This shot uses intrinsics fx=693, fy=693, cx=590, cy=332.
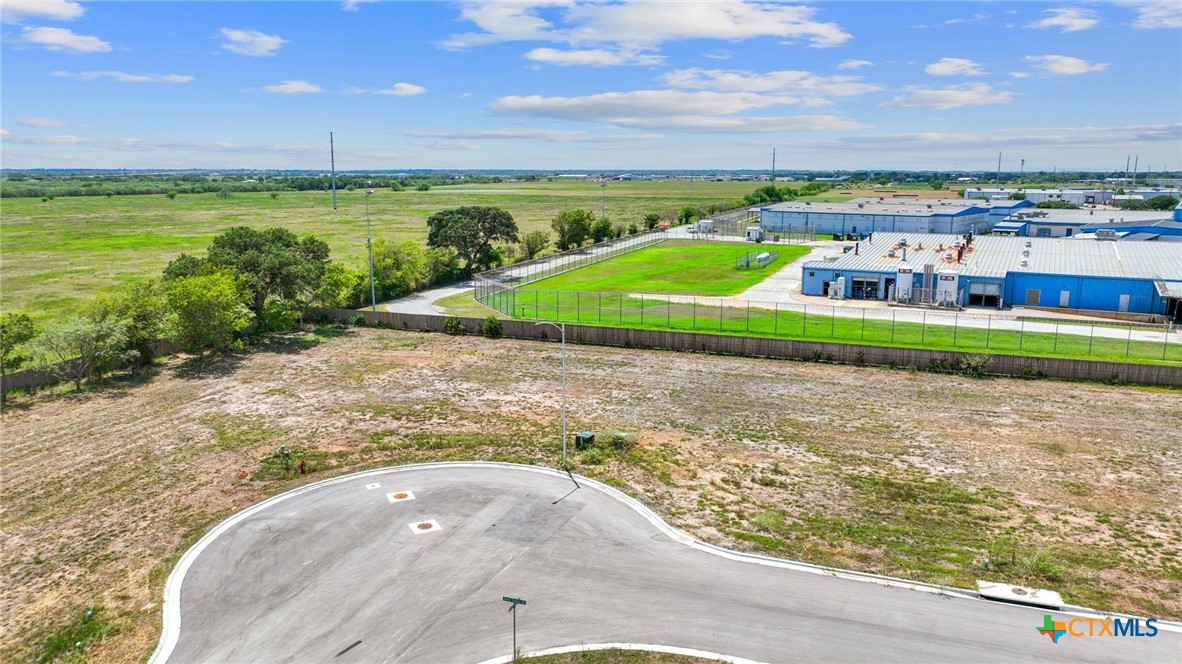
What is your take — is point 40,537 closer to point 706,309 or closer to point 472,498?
point 472,498

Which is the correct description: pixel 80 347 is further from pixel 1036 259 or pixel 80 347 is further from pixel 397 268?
pixel 1036 259

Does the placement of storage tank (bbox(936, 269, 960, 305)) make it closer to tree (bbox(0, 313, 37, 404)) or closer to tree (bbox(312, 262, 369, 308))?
tree (bbox(312, 262, 369, 308))

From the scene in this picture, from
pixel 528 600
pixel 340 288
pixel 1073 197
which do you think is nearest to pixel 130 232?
pixel 340 288

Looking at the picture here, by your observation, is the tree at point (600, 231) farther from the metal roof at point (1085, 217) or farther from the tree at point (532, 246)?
the metal roof at point (1085, 217)

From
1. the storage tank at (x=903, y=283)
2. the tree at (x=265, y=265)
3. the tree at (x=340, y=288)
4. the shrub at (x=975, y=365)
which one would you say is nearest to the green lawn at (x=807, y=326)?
the shrub at (x=975, y=365)

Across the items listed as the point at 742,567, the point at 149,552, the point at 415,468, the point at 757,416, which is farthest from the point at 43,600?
the point at 757,416

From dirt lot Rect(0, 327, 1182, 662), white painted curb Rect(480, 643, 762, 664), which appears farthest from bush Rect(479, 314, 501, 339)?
white painted curb Rect(480, 643, 762, 664)
